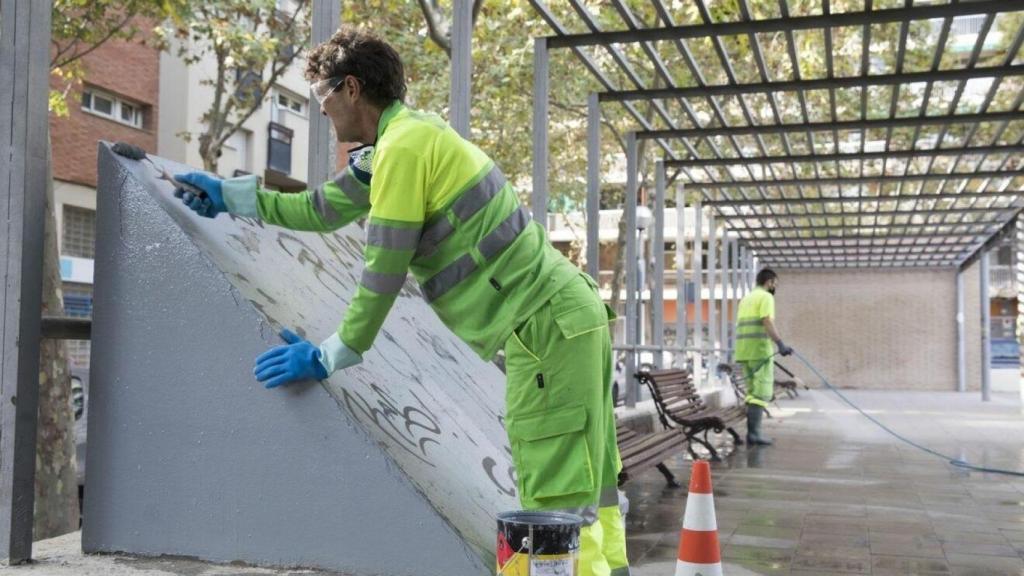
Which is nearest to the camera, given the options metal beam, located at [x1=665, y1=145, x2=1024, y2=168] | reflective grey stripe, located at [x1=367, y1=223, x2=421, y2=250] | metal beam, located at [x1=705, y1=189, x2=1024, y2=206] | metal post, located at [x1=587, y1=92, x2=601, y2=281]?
reflective grey stripe, located at [x1=367, y1=223, x2=421, y2=250]

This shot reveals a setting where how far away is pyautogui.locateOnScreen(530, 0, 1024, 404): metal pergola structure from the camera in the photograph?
7.97 meters

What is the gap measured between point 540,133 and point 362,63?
5103 millimetres

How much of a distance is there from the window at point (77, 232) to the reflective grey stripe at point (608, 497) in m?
18.5

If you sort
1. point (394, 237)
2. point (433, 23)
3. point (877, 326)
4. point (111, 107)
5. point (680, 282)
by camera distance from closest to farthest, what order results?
point (394, 237), point (433, 23), point (680, 282), point (111, 107), point (877, 326)

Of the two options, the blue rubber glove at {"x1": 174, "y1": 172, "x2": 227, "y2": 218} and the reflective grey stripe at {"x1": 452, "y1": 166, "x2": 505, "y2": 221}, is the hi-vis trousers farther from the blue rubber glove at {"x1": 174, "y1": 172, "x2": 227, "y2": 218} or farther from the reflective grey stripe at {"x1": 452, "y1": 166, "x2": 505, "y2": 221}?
the blue rubber glove at {"x1": 174, "y1": 172, "x2": 227, "y2": 218}

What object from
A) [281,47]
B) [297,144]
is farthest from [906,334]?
[281,47]

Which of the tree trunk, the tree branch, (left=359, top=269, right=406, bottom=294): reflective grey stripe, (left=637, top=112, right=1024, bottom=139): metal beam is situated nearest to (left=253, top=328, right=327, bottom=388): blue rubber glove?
(left=359, top=269, right=406, bottom=294): reflective grey stripe

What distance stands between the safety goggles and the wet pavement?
2.86 m

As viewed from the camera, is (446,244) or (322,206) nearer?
(446,244)

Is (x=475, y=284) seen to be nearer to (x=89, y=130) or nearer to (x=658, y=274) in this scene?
(x=658, y=274)

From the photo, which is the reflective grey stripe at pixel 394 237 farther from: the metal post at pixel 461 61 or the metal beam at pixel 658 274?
the metal beam at pixel 658 274

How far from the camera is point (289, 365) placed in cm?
294

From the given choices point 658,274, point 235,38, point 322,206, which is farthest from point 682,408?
point 235,38

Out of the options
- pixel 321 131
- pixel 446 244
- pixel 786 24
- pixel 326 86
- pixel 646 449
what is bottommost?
pixel 646 449
